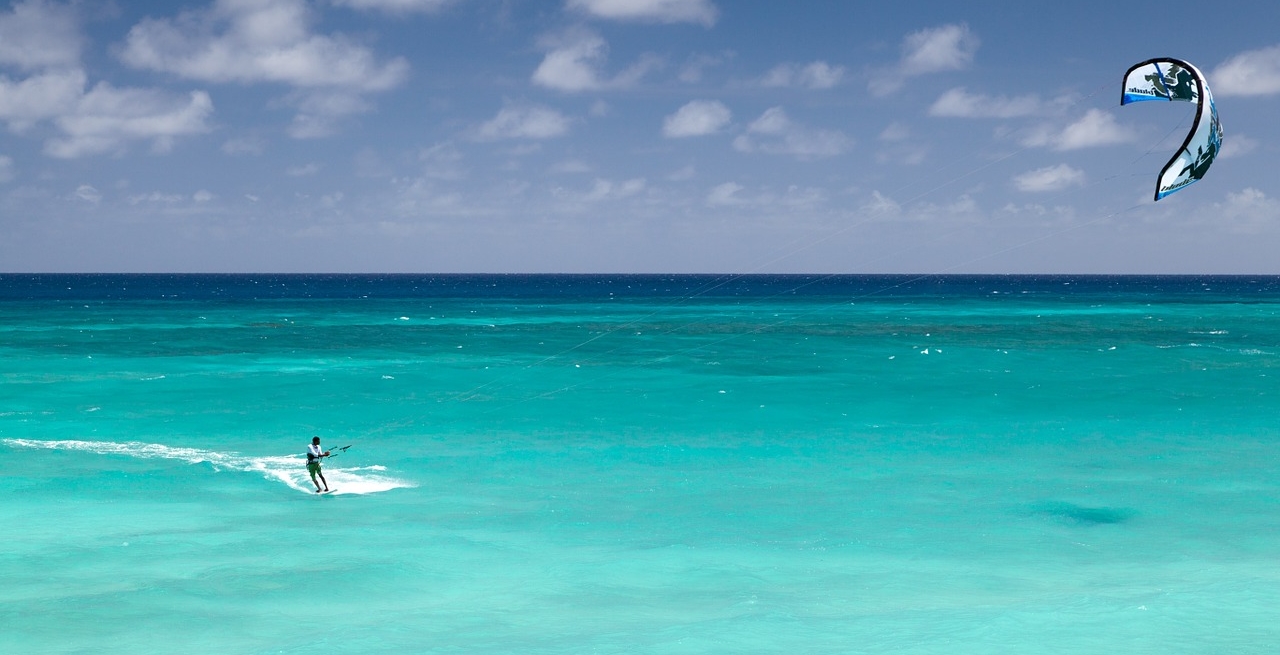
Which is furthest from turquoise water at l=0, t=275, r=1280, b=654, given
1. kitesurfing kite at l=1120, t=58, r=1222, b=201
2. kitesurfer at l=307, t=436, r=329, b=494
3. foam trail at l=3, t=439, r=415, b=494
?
kitesurfing kite at l=1120, t=58, r=1222, b=201

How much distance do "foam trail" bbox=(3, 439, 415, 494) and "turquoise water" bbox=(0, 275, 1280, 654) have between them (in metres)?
0.16

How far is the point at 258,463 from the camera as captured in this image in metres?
27.0

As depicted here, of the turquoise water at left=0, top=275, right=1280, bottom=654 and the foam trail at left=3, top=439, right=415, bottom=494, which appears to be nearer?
the turquoise water at left=0, top=275, right=1280, bottom=654

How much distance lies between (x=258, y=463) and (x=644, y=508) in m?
10.7

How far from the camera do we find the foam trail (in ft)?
79.3

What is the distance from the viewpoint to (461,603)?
16031 mm

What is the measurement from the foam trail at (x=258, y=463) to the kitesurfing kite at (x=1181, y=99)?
16321 mm

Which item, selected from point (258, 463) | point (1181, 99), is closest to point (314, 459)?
point (258, 463)

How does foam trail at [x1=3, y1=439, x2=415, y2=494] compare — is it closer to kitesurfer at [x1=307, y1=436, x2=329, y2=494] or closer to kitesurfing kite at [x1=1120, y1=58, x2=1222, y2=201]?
kitesurfer at [x1=307, y1=436, x2=329, y2=494]

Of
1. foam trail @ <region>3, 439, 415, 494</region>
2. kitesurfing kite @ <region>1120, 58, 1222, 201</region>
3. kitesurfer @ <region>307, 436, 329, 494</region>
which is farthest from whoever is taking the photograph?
foam trail @ <region>3, 439, 415, 494</region>

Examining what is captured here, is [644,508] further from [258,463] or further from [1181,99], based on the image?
[1181,99]

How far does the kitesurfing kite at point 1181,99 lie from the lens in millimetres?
17016

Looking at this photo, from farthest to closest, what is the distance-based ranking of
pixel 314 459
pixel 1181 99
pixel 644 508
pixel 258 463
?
pixel 258 463 → pixel 314 459 → pixel 644 508 → pixel 1181 99

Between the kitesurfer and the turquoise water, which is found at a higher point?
the kitesurfer
